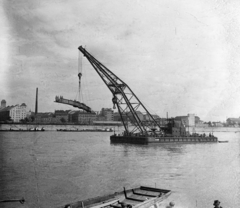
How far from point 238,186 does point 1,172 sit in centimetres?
1798

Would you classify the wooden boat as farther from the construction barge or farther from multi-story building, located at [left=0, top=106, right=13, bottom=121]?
multi-story building, located at [left=0, top=106, right=13, bottom=121]

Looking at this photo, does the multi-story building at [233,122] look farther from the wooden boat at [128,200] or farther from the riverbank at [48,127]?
the wooden boat at [128,200]

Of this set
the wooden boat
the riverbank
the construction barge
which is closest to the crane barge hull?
the construction barge

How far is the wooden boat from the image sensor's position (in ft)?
35.3

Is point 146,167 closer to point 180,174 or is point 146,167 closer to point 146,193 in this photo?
point 180,174

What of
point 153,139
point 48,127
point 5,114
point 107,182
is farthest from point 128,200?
point 5,114

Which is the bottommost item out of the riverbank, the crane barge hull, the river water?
the river water

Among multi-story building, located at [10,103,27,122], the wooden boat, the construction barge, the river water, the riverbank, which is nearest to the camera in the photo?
the wooden boat

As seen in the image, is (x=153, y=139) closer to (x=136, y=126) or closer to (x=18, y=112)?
(x=136, y=126)

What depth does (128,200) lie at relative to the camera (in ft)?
40.6

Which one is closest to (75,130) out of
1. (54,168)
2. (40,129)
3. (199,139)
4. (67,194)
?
(40,129)

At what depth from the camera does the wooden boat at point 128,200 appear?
10.8m

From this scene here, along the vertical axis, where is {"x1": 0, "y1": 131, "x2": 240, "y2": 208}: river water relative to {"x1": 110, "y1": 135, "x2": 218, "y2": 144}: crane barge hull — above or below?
below

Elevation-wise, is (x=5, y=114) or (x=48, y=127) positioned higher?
(x=5, y=114)
